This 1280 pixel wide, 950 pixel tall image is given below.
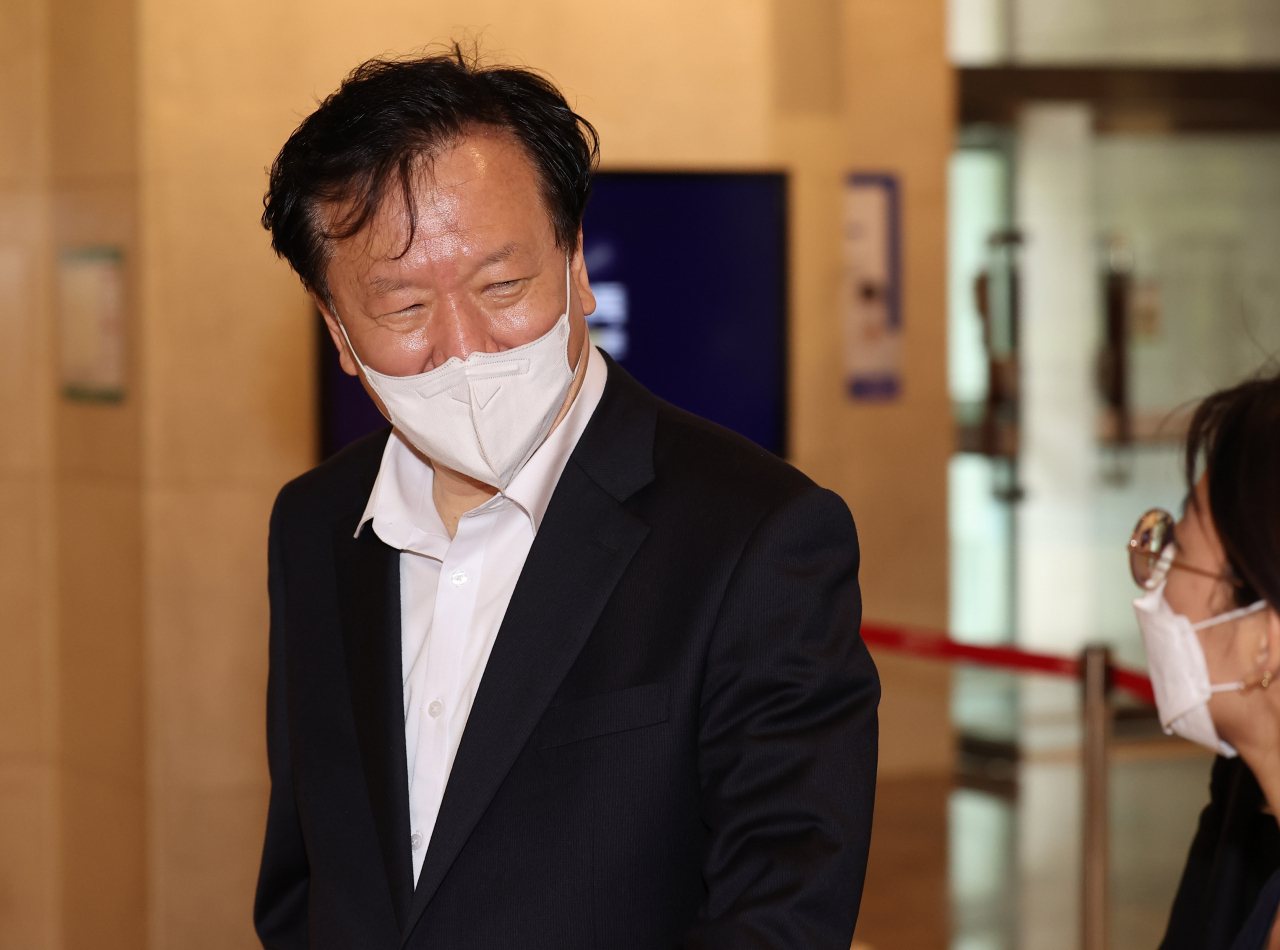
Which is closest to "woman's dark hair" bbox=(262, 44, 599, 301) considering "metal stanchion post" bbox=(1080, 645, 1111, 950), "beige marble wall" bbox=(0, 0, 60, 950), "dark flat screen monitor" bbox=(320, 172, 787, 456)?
"metal stanchion post" bbox=(1080, 645, 1111, 950)

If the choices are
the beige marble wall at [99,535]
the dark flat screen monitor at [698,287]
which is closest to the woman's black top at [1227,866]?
the dark flat screen monitor at [698,287]

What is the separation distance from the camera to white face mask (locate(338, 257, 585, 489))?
150 centimetres

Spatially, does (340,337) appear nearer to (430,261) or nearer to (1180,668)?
(430,261)

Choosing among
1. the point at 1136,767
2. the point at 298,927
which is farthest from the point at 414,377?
the point at 1136,767

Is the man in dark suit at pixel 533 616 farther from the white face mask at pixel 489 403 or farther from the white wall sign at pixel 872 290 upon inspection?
the white wall sign at pixel 872 290

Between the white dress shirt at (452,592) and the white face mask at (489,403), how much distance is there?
37mm

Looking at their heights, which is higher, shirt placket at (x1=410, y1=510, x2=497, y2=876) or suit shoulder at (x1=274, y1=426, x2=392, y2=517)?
suit shoulder at (x1=274, y1=426, x2=392, y2=517)

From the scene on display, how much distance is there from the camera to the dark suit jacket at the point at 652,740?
132 cm

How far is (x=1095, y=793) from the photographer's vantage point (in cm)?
308

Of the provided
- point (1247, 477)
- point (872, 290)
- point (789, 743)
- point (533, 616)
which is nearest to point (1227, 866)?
point (1247, 477)

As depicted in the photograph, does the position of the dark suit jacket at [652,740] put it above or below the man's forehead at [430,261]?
below

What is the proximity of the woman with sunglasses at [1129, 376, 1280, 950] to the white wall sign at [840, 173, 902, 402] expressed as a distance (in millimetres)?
3777

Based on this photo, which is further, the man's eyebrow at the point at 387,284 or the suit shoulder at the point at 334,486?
the suit shoulder at the point at 334,486

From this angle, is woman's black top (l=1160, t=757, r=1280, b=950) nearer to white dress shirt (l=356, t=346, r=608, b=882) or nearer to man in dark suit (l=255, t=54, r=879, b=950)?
man in dark suit (l=255, t=54, r=879, b=950)
